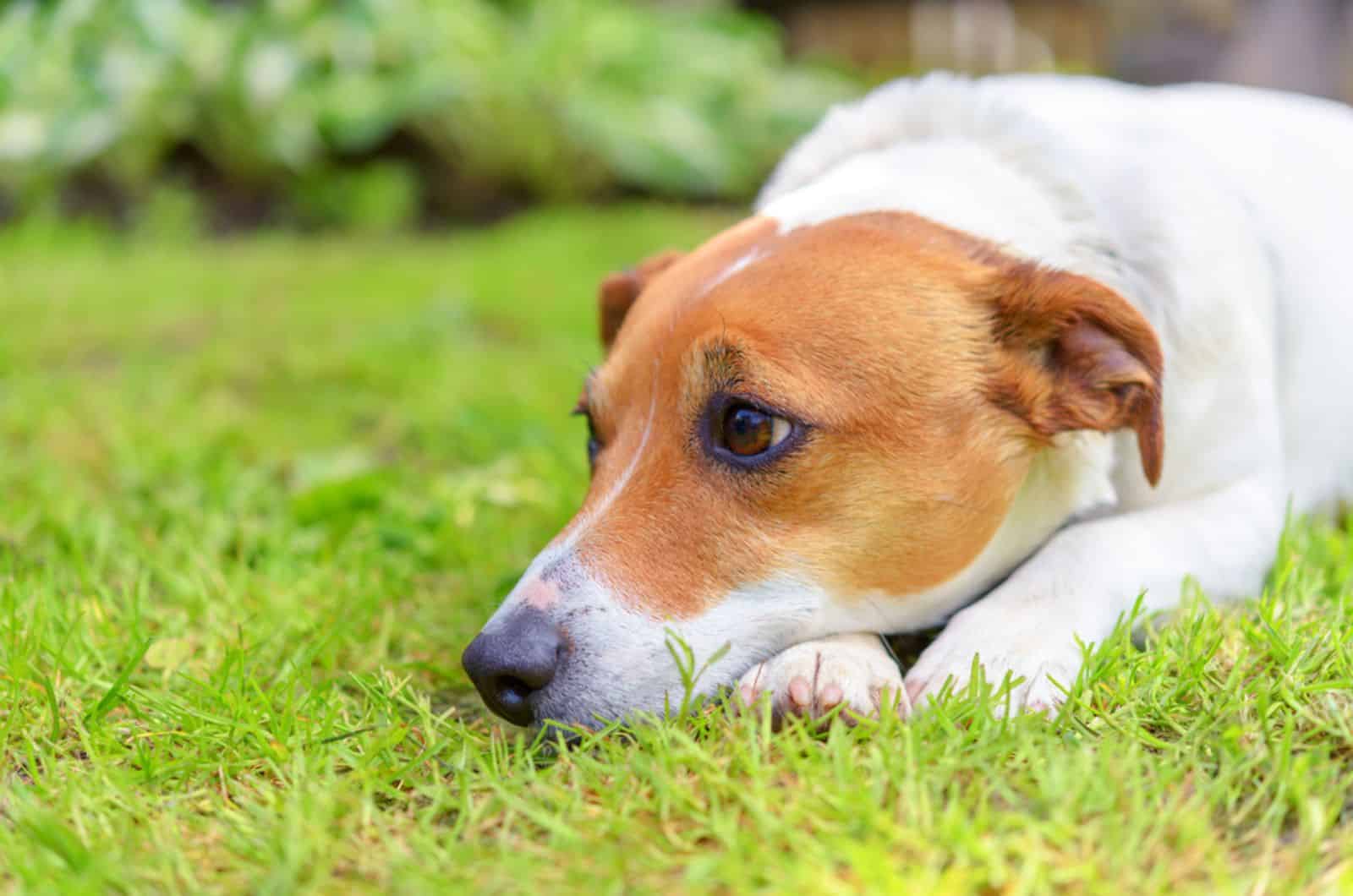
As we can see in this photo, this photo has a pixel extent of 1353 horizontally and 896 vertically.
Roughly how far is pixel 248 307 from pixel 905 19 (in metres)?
9.68

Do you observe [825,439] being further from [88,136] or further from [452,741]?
[88,136]

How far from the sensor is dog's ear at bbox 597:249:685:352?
126 inches

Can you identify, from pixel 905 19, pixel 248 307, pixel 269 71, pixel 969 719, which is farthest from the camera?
pixel 905 19

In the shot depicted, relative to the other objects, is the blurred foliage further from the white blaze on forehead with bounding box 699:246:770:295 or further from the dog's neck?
the white blaze on forehead with bounding box 699:246:770:295

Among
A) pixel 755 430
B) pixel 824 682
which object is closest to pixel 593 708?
pixel 824 682

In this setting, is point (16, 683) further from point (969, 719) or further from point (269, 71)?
point (269, 71)

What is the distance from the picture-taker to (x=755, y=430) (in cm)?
246

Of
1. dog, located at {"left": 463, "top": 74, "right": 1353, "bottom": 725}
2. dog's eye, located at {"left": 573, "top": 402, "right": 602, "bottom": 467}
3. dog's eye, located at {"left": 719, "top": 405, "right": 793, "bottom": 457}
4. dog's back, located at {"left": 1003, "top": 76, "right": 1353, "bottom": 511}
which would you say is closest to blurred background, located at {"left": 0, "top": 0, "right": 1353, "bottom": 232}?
dog's back, located at {"left": 1003, "top": 76, "right": 1353, "bottom": 511}

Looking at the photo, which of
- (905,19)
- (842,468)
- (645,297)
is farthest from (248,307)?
(905,19)

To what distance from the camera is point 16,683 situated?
2.47 metres

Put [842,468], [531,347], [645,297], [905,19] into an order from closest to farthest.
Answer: [842,468], [645,297], [531,347], [905,19]

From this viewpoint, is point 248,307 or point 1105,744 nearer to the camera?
point 1105,744

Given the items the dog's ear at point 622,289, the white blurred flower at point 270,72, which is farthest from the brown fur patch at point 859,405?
the white blurred flower at point 270,72

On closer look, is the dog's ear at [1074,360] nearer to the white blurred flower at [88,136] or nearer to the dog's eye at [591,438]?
the dog's eye at [591,438]
